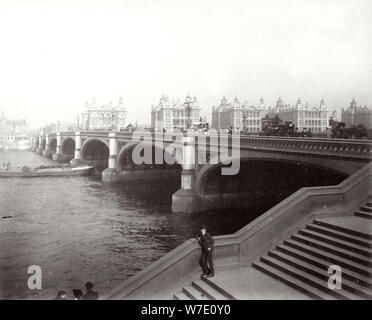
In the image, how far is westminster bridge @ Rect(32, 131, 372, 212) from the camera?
17375mm

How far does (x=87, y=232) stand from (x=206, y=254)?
55.5 ft

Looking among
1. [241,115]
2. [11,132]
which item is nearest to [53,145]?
[11,132]

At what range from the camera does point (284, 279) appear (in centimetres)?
985

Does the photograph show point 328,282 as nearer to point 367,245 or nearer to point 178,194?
point 367,245

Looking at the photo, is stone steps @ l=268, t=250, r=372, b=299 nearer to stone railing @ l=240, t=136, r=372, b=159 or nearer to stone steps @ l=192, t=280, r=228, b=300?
stone steps @ l=192, t=280, r=228, b=300

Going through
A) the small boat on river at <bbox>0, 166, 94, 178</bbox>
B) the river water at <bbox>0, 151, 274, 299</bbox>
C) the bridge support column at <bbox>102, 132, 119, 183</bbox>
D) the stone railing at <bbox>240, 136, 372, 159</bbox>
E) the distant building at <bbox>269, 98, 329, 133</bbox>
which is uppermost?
the distant building at <bbox>269, 98, 329, 133</bbox>

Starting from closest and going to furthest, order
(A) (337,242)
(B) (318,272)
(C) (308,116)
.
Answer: (B) (318,272) → (A) (337,242) → (C) (308,116)

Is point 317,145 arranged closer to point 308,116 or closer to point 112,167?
point 112,167

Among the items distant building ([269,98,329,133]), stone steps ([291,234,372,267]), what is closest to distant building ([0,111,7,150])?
distant building ([269,98,329,133])

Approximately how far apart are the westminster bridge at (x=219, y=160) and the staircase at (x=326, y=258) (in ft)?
16.8

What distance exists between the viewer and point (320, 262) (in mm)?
9914

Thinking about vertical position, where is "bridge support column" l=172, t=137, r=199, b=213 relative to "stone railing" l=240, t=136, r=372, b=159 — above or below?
below
